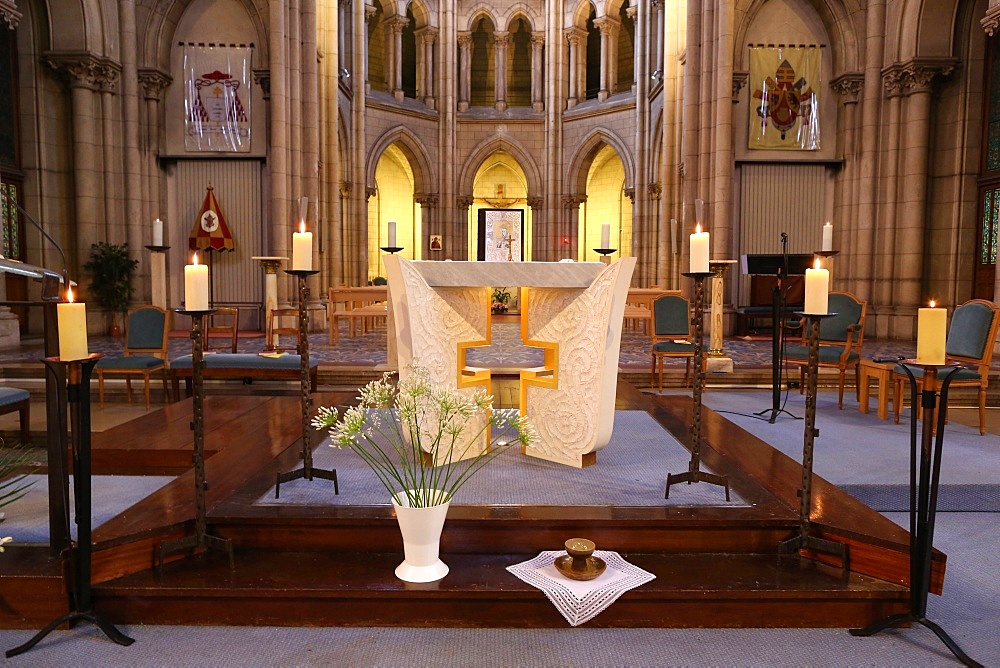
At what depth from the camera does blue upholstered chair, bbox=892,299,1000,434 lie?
200 inches

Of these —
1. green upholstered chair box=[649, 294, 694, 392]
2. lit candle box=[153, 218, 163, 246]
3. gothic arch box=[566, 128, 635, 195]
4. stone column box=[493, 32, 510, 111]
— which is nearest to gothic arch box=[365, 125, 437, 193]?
stone column box=[493, 32, 510, 111]

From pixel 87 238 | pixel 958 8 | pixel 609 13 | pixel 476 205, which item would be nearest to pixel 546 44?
pixel 609 13

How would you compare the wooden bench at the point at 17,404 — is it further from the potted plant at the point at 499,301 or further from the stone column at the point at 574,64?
the stone column at the point at 574,64

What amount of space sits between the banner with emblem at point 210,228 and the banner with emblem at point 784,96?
25.5ft

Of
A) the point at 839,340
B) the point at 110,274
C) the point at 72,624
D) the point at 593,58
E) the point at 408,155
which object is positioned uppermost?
the point at 593,58

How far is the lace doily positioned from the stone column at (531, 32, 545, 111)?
16558mm

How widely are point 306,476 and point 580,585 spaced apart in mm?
1335

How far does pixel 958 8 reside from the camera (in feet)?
31.2

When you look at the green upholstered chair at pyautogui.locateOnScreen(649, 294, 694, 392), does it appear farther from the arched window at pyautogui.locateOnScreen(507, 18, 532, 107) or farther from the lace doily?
the arched window at pyautogui.locateOnScreen(507, 18, 532, 107)

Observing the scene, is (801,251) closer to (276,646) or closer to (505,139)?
(505,139)

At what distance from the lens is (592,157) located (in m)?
17.5

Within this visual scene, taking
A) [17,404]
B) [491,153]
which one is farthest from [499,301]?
[17,404]

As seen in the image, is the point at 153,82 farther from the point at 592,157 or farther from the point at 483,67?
the point at 483,67

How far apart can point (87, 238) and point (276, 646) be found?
9.23m
